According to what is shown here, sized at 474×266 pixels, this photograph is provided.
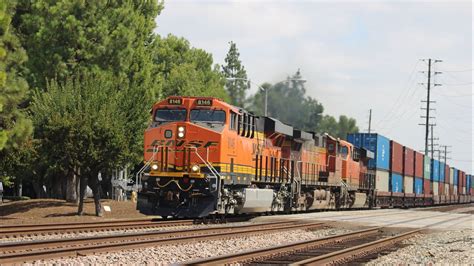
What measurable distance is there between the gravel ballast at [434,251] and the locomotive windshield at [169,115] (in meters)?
8.18

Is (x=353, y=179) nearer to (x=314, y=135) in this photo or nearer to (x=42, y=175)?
(x=314, y=135)

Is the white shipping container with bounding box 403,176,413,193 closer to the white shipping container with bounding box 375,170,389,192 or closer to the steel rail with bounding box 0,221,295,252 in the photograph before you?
the white shipping container with bounding box 375,170,389,192

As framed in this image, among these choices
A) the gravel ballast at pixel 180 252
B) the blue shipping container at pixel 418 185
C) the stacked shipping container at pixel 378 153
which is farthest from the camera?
the blue shipping container at pixel 418 185

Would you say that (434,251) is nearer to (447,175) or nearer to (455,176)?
(447,175)

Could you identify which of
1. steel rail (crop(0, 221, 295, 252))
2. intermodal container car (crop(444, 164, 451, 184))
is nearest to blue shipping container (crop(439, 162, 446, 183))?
intermodal container car (crop(444, 164, 451, 184))

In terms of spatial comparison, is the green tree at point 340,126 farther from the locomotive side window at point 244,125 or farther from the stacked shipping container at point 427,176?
the locomotive side window at point 244,125

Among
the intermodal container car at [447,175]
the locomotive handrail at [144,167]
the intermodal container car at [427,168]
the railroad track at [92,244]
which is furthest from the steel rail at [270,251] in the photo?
the intermodal container car at [447,175]

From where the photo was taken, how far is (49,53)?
105 ft

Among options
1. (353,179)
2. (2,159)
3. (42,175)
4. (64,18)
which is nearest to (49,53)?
(64,18)

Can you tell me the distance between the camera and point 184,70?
2095 inches

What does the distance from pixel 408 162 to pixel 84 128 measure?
3235cm

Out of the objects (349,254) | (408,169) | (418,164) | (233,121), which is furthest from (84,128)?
(418,164)

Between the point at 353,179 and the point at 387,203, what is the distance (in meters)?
9.18

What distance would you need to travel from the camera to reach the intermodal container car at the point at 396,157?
47.1 m
